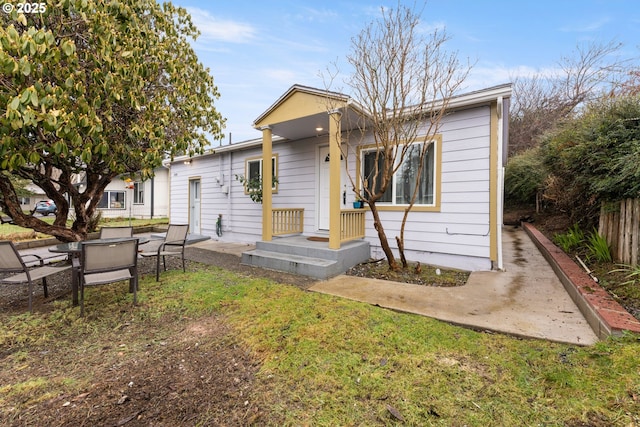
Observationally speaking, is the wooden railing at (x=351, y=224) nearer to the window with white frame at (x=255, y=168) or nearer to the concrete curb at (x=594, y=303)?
the window with white frame at (x=255, y=168)

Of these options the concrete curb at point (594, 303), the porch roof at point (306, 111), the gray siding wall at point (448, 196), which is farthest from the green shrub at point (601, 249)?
the porch roof at point (306, 111)

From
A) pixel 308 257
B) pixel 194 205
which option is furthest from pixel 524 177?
pixel 194 205

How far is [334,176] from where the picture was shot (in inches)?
209

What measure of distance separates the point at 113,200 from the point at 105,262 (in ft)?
63.7

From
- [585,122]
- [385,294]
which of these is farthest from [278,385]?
[585,122]

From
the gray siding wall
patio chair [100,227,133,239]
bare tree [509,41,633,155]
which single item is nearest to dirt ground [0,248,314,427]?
patio chair [100,227,133,239]

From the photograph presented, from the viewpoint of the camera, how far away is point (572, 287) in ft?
12.0

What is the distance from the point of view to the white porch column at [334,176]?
5.30 m

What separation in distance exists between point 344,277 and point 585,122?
5.09 meters

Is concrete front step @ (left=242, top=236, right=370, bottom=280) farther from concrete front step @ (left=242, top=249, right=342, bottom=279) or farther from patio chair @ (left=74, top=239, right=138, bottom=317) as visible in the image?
patio chair @ (left=74, top=239, right=138, bottom=317)

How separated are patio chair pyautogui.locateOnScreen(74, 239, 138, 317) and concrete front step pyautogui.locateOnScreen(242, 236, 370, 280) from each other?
246 centimetres

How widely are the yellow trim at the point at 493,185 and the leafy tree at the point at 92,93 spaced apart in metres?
5.34

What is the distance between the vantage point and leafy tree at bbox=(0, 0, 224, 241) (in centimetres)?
282

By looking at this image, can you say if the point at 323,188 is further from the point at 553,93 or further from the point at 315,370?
the point at 553,93
